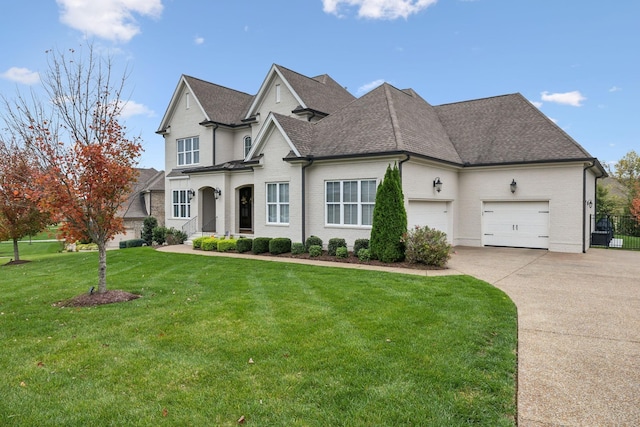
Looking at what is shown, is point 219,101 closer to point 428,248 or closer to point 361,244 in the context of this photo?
point 361,244

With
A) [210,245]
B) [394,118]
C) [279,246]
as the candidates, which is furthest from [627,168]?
[210,245]

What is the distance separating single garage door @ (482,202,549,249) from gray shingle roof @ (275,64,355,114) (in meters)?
9.97

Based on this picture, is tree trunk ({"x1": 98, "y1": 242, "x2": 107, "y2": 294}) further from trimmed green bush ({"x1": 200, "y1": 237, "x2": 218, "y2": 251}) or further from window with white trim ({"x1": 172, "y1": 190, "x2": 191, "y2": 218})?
window with white trim ({"x1": 172, "y1": 190, "x2": 191, "y2": 218})

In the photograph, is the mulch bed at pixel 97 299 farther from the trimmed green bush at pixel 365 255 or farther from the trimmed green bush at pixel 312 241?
the trimmed green bush at pixel 312 241

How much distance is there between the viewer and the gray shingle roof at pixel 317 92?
20.9m

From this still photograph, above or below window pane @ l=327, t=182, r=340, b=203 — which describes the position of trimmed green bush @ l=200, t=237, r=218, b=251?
below

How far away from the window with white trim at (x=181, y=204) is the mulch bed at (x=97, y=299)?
579 inches

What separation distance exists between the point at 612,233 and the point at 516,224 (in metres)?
9.07

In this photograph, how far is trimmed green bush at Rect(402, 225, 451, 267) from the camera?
12.2 metres

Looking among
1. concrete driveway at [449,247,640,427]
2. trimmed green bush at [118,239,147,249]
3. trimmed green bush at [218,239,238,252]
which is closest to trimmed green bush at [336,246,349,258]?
concrete driveway at [449,247,640,427]

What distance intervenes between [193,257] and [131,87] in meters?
8.12

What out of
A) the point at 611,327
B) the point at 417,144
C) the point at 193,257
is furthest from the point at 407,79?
the point at 611,327

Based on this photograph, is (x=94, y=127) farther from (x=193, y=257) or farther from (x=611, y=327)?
(x=611, y=327)

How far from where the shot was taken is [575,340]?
19.0ft
